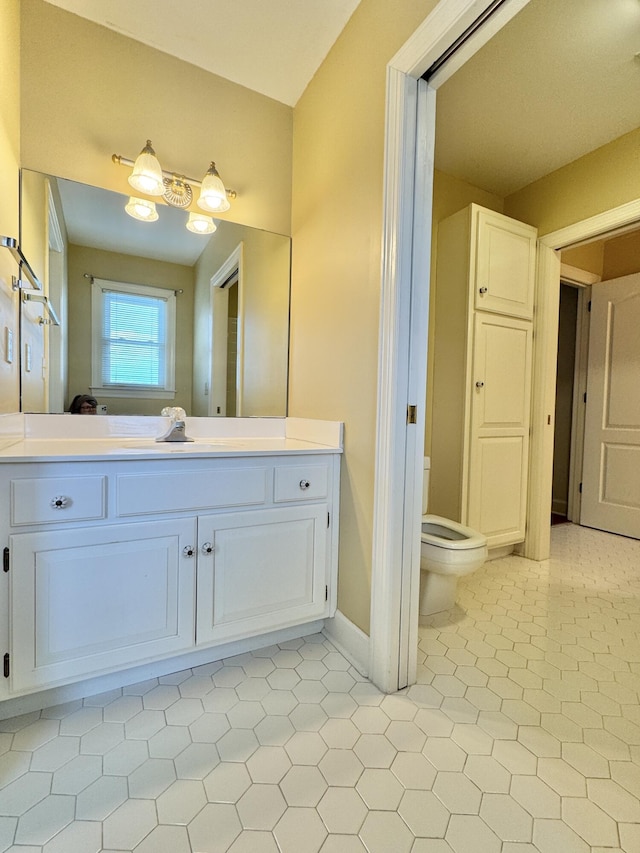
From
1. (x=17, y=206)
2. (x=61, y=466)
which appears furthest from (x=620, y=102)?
(x=61, y=466)

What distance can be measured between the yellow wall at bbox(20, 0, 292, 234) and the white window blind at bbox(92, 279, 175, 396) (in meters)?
0.43

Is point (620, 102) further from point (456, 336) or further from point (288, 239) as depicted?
point (288, 239)

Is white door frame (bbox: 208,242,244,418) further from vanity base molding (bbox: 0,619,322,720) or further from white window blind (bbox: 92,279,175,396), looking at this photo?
vanity base molding (bbox: 0,619,322,720)

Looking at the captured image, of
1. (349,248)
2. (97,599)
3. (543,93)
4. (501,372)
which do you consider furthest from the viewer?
(501,372)

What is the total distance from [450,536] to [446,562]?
1.00ft

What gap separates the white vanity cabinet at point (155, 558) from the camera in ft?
3.61

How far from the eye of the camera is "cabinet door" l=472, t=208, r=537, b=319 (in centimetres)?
232

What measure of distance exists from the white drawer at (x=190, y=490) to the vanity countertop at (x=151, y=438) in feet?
0.23

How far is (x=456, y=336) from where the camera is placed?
2385 mm

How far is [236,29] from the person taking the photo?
1.58 metres

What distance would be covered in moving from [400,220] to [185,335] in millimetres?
1087

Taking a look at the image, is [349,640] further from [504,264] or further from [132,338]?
[504,264]

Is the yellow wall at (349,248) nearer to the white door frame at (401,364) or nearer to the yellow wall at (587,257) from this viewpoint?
the white door frame at (401,364)

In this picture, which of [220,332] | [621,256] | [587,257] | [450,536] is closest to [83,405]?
[220,332]
